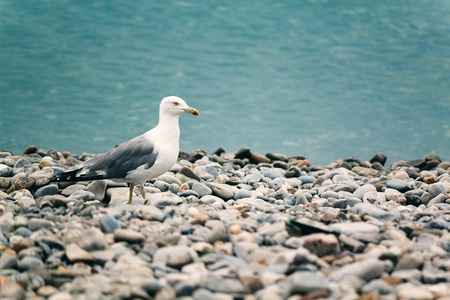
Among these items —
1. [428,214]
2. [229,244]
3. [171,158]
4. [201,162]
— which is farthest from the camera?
[201,162]

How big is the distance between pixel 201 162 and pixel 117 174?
4439 millimetres

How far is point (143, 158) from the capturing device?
21.6ft

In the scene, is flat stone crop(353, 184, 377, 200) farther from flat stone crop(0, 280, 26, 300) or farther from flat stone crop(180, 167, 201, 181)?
flat stone crop(0, 280, 26, 300)

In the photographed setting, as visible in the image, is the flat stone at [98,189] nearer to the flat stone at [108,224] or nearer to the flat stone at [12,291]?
the flat stone at [108,224]

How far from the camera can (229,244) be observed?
480 centimetres

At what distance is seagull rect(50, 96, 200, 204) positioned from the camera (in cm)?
660

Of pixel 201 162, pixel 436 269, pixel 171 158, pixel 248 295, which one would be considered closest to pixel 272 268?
pixel 248 295

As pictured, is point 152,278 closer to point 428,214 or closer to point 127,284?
point 127,284

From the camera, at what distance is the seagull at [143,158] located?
6.60 meters

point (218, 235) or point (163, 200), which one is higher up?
point (218, 235)

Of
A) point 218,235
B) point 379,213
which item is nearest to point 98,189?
point 218,235

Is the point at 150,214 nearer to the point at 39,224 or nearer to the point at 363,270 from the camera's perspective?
the point at 39,224

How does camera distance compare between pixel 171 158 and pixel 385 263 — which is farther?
pixel 171 158

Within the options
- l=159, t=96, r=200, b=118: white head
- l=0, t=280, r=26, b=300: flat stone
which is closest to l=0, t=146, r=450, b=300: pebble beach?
l=0, t=280, r=26, b=300: flat stone
